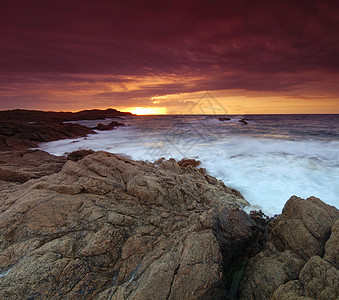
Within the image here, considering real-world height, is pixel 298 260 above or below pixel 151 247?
below

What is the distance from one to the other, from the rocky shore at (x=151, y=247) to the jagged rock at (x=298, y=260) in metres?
0.01

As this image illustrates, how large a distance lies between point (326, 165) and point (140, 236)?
10653mm

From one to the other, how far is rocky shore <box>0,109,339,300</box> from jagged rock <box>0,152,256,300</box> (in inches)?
0.5

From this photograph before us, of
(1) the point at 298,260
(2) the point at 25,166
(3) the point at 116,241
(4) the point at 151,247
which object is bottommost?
(1) the point at 298,260

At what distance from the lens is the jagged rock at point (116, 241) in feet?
7.50

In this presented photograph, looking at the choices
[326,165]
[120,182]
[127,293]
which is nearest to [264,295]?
[127,293]

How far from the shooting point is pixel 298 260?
8.66 feet

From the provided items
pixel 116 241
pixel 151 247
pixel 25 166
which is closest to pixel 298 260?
pixel 151 247

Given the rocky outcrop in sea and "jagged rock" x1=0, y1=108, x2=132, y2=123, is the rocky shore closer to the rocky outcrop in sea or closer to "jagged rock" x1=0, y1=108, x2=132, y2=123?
the rocky outcrop in sea

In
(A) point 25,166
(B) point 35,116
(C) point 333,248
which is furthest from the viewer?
(B) point 35,116

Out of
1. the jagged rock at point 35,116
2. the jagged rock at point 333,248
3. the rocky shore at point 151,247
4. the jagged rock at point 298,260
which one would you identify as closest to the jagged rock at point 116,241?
the rocky shore at point 151,247

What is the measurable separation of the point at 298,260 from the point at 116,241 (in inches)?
100

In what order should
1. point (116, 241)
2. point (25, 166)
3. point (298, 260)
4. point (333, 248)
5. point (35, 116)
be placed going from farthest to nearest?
point (35, 116) < point (25, 166) < point (116, 241) < point (298, 260) < point (333, 248)

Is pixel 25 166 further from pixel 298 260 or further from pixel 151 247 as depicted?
pixel 298 260
